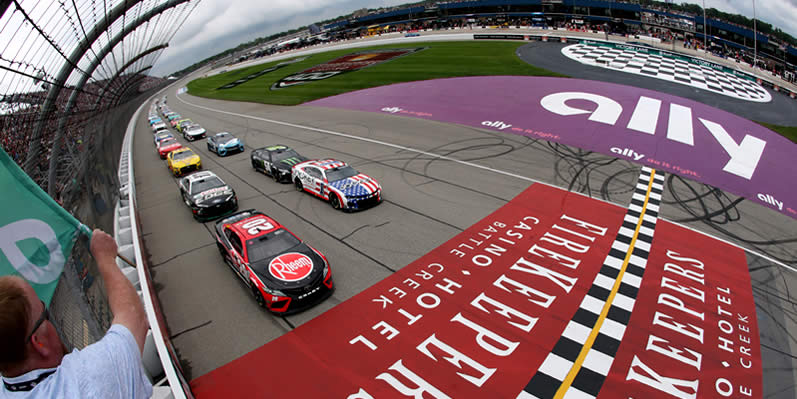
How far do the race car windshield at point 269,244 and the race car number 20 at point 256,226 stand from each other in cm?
29

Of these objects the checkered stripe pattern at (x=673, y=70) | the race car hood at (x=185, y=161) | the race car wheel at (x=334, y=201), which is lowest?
the checkered stripe pattern at (x=673, y=70)

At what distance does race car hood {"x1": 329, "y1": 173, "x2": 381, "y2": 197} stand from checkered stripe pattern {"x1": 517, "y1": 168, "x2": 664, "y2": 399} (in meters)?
7.51

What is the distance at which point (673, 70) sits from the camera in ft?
104

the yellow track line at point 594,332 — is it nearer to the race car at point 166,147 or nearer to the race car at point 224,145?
the race car at point 224,145

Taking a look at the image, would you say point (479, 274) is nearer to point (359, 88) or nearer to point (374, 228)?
point (374, 228)

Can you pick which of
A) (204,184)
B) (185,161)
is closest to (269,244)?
(204,184)

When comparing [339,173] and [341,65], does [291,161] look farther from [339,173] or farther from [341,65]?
[341,65]

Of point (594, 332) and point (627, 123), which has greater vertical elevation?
point (594, 332)

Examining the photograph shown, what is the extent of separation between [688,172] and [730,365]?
11991 millimetres

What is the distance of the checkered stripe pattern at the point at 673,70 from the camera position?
2805cm

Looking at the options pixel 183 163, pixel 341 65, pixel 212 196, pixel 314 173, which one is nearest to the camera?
pixel 212 196

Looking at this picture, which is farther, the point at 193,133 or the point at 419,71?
the point at 419,71

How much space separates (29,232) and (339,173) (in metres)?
11.2

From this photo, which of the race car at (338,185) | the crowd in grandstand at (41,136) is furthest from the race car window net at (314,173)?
the crowd in grandstand at (41,136)
